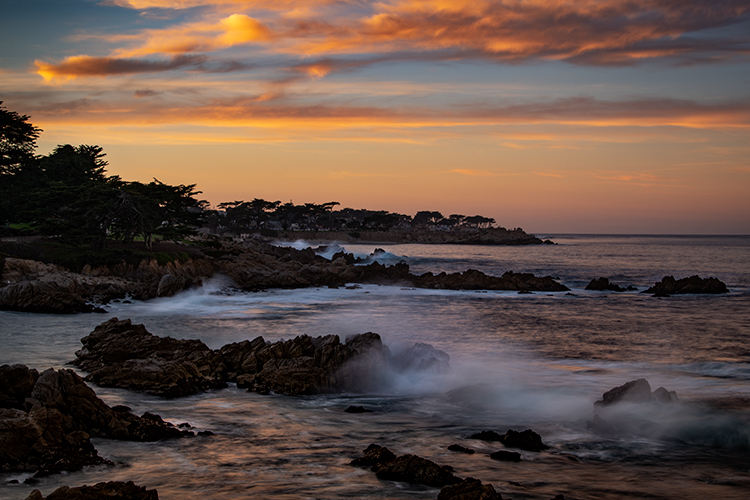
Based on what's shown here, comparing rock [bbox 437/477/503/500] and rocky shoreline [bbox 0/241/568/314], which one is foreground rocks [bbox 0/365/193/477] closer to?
rock [bbox 437/477/503/500]

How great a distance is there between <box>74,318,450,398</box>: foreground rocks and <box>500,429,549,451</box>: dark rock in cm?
552

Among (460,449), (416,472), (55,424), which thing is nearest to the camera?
(416,472)

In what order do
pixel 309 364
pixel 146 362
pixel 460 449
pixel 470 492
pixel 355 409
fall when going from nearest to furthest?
pixel 470 492, pixel 460 449, pixel 355 409, pixel 146 362, pixel 309 364

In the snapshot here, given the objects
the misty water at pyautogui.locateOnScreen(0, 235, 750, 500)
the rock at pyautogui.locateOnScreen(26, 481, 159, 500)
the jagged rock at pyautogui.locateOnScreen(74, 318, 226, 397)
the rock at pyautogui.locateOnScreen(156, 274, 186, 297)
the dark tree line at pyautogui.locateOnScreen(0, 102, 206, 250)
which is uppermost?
the dark tree line at pyautogui.locateOnScreen(0, 102, 206, 250)

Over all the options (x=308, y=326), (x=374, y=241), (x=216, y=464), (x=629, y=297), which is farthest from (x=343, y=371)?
(x=374, y=241)

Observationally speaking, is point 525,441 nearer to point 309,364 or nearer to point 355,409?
point 355,409

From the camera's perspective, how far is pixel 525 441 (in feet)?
35.2

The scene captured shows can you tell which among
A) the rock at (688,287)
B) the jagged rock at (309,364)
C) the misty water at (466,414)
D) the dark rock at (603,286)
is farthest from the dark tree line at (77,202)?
the rock at (688,287)

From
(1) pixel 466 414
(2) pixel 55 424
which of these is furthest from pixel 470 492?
(2) pixel 55 424

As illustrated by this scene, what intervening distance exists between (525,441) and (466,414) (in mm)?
2971

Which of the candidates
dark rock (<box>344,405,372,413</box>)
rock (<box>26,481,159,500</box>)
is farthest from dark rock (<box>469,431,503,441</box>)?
rock (<box>26,481,159,500</box>)

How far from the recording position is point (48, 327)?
2369cm

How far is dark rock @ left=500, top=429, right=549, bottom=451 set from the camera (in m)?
10.7

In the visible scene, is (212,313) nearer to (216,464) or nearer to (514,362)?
(514,362)
